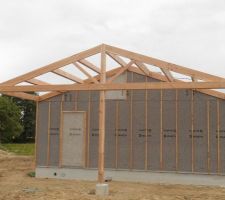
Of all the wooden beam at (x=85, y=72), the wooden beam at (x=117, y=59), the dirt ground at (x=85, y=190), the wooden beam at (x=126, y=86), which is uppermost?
the wooden beam at (x=117, y=59)

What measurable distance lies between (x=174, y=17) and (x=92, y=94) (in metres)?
4.43

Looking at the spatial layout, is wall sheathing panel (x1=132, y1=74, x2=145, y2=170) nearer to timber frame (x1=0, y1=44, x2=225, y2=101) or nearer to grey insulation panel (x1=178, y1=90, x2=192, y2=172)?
grey insulation panel (x1=178, y1=90, x2=192, y2=172)

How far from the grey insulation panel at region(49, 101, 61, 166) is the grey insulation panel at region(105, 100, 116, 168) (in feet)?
6.34

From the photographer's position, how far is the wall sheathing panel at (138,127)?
14.6 meters

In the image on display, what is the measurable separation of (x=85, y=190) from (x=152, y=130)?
12.2 feet

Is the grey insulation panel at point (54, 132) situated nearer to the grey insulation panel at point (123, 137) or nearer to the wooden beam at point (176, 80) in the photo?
the grey insulation panel at point (123, 137)

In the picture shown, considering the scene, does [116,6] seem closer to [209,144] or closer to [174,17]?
[174,17]

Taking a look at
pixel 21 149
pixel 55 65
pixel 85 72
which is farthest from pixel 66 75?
pixel 21 149

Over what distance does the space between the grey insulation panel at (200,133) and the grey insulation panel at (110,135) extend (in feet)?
9.45

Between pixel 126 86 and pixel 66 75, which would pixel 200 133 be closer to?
pixel 126 86

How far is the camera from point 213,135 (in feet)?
45.7

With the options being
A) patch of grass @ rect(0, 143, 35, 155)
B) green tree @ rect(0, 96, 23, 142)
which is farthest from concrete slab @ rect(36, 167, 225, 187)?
green tree @ rect(0, 96, 23, 142)

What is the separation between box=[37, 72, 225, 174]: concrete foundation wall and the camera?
1397 cm

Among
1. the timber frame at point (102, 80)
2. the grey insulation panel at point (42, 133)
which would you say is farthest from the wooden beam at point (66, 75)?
the grey insulation panel at point (42, 133)
